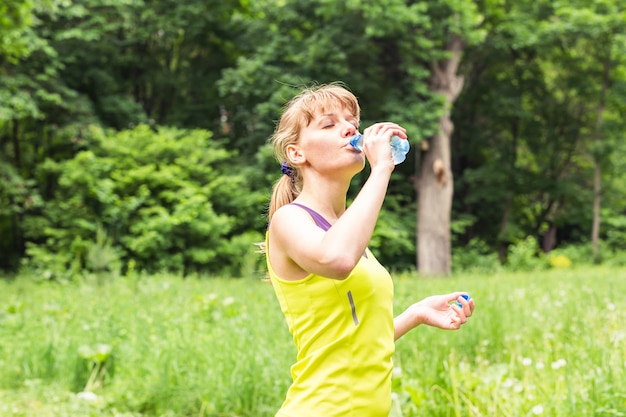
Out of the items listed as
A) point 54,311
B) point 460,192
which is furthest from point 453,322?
point 460,192

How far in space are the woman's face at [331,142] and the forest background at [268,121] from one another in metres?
8.52

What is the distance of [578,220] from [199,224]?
1432 cm

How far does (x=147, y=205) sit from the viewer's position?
15.7 metres

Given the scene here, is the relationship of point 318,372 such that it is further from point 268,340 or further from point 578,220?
point 578,220

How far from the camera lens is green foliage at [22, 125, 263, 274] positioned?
14.8 meters

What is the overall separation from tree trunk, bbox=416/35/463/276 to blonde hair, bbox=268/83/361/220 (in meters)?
15.3

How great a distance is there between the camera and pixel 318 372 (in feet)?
5.88

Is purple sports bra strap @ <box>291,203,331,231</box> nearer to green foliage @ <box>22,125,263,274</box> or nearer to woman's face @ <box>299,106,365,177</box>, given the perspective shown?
woman's face @ <box>299,106,365,177</box>

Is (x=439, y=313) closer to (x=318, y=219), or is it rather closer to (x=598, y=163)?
(x=318, y=219)

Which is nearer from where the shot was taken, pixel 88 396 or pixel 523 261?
pixel 88 396

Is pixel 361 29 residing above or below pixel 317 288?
above

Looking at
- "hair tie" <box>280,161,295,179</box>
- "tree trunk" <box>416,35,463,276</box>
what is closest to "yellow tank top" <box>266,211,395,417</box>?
"hair tie" <box>280,161,295,179</box>

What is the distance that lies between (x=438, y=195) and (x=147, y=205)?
7.12m

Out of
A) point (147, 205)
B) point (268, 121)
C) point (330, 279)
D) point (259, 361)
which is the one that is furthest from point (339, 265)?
point (268, 121)
